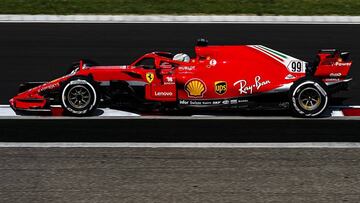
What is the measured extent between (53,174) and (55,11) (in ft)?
38.1

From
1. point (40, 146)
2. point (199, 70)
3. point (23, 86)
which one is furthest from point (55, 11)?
point (40, 146)

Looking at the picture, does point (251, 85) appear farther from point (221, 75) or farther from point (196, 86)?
point (196, 86)

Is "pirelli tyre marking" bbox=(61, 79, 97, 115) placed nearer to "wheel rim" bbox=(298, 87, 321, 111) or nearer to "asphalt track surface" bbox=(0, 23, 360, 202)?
"asphalt track surface" bbox=(0, 23, 360, 202)

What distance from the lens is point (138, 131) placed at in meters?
11.3

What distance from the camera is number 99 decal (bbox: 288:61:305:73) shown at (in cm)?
1227

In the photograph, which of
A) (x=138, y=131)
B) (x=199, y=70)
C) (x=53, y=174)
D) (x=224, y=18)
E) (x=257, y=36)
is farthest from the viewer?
(x=224, y=18)

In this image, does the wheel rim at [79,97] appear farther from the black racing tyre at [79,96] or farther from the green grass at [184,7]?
the green grass at [184,7]

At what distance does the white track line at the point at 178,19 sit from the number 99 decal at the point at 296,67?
7146 millimetres

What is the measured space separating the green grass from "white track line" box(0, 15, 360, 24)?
0.41 metres

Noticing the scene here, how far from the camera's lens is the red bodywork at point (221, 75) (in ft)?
40.0

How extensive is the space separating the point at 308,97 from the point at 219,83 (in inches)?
55.6

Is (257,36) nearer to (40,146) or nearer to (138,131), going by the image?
Answer: (138,131)

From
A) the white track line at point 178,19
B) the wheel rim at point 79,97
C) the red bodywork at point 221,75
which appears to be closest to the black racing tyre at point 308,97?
the red bodywork at point 221,75

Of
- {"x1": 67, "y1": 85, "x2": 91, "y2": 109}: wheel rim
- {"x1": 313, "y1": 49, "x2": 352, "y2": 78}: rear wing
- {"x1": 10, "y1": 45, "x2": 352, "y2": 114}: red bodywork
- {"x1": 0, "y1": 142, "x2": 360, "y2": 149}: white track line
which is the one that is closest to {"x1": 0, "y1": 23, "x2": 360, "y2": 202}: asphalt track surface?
{"x1": 0, "y1": 142, "x2": 360, "y2": 149}: white track line
